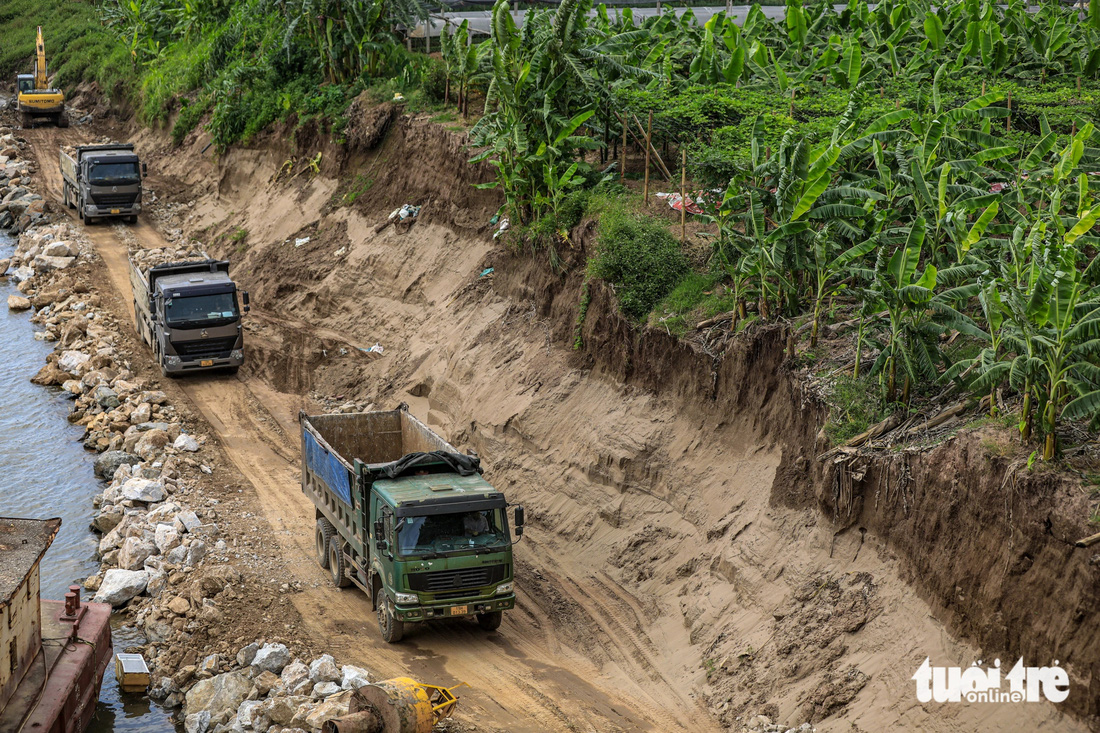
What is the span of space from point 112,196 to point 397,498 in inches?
1193

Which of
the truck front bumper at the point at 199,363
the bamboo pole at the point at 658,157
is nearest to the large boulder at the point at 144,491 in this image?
the truck front bumper at the point at 199,363

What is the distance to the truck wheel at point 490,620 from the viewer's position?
17172mm

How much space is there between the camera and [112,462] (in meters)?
24.7

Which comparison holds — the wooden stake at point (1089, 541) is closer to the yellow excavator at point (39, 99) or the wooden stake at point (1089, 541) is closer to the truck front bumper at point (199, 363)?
the truck front bumper at point (199, 363)

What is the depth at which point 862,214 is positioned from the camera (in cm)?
A: 1756

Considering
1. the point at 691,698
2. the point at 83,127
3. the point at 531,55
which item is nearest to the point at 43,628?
the point at 691,698

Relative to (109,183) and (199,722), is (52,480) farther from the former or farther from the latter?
(109,183)

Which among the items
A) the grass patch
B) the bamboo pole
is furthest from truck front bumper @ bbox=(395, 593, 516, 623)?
the bamboo pole

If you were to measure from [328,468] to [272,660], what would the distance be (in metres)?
3.83

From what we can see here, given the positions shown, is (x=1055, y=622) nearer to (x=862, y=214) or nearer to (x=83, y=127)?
(x=862, y=214)

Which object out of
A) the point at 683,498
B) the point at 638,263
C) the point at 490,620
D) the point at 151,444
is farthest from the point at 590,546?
the point at 151,444

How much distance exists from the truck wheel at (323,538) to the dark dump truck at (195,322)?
35.4 feet

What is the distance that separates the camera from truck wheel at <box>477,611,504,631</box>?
17.2 m

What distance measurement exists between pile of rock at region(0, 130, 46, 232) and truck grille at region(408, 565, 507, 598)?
34465mm
